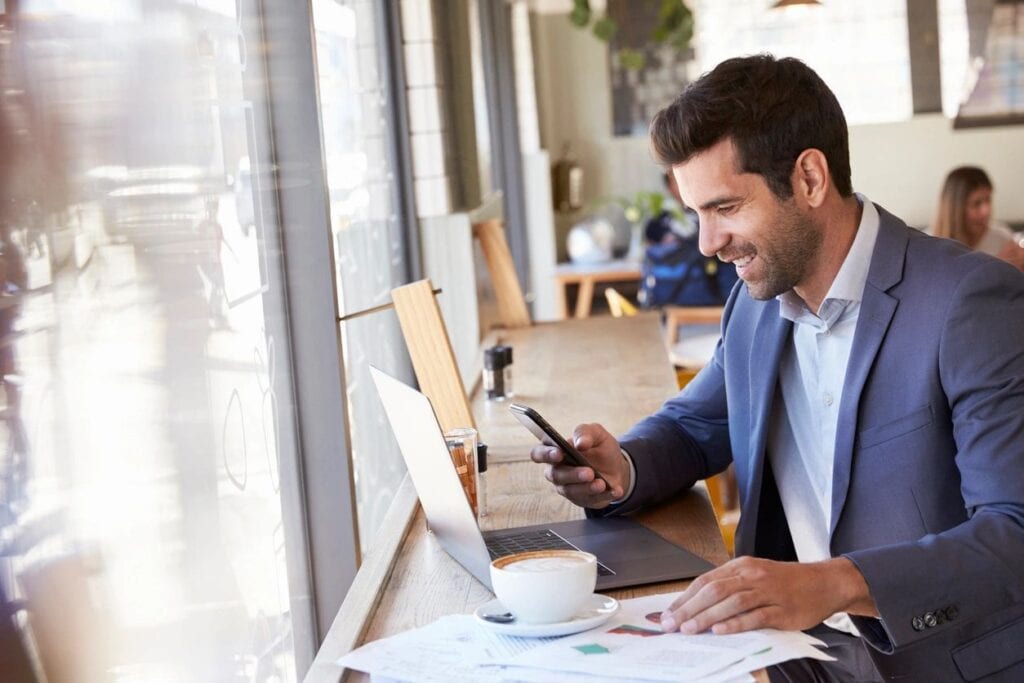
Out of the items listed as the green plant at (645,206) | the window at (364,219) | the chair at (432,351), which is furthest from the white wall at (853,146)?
the chair at (432,351)

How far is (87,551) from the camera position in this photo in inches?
52.5

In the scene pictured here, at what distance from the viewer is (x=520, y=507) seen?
6.44ft

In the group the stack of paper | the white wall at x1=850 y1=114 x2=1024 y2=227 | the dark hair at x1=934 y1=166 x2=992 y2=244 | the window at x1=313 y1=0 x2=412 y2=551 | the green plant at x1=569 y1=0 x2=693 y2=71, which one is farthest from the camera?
the white wall at x1=850 y1=114 x2=1024 y2=227

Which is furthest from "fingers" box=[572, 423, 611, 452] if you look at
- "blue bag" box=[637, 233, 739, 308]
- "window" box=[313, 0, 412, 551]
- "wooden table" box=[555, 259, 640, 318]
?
"wooden table" box=[555, 259, 640, 318]

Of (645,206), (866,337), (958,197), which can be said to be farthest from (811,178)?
(645,206)

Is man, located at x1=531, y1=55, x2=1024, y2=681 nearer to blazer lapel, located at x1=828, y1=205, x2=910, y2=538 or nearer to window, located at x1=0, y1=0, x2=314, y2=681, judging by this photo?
blazer lapel, located at x1=828, y1=205, x2=910, y2=538

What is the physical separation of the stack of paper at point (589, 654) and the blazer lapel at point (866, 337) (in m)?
0.52

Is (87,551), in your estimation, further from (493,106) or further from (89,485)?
(493,106)

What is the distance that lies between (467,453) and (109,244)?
64cm

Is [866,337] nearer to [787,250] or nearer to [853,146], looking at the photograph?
[787,250]

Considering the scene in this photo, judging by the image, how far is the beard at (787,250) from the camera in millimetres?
1788

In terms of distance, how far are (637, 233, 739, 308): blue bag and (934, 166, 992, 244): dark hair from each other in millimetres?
1626

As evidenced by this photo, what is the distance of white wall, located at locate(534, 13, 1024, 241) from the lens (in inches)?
375

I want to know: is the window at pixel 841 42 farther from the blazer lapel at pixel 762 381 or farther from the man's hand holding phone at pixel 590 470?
the man's hand holding phone at pixel 590 470
